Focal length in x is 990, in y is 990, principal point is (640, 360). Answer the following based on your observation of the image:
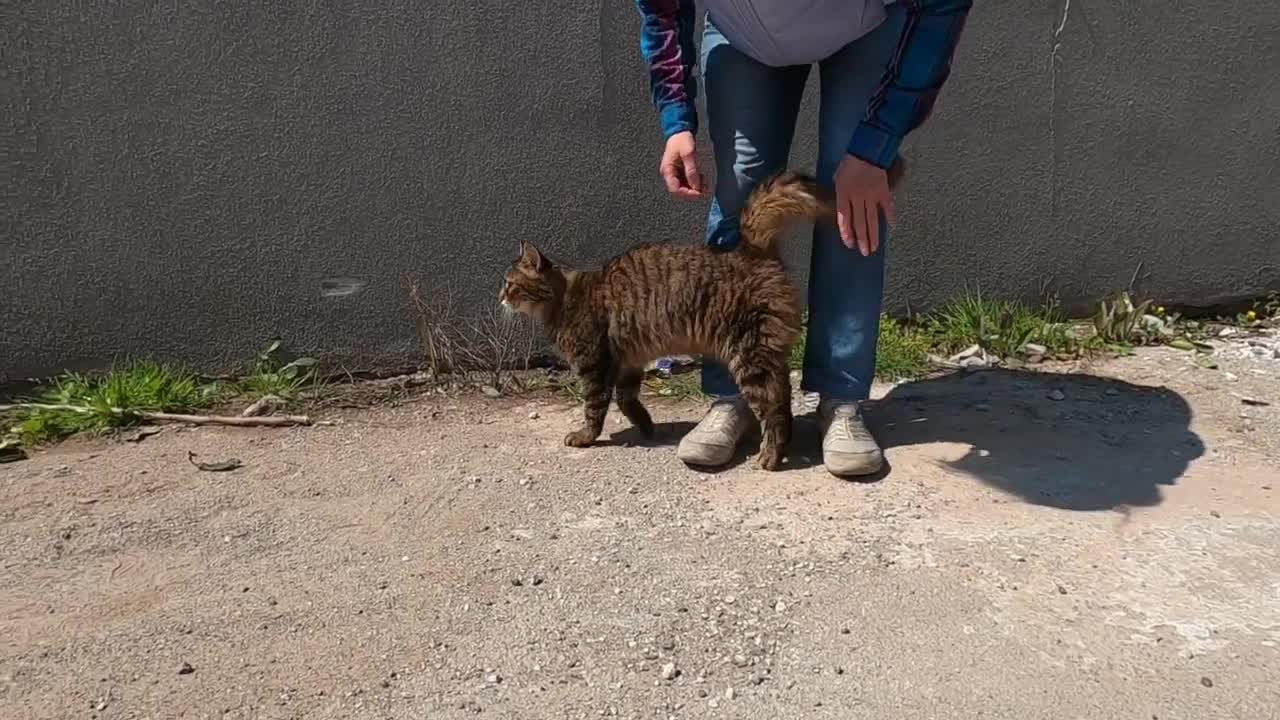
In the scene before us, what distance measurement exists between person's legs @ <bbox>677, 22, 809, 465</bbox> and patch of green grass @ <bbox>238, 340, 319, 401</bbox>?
1736mm

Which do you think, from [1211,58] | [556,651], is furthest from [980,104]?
[556,651]

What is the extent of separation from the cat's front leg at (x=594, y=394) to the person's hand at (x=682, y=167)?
0.75m

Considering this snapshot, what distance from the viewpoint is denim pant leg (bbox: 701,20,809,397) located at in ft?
10.5

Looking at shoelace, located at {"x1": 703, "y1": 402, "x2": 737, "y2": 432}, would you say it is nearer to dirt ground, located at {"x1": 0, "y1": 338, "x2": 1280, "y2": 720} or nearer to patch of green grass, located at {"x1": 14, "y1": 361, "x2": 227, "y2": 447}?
dirt ground, located at {"x1": 0, "y1": 338, "x2": 1280, "y2": 720}

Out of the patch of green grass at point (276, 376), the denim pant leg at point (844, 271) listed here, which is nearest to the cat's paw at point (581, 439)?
the denim pant leg at point (844, 271)

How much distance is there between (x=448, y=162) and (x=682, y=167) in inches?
53.9

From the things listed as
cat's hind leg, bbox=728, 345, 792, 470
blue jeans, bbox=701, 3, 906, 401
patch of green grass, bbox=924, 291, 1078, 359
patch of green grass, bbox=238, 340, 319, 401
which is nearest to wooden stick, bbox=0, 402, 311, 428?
patch of green grass, bbox=238, 340, 319, 401

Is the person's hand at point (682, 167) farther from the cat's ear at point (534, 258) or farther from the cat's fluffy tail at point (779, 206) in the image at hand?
the cat's ear at point (534, 258)

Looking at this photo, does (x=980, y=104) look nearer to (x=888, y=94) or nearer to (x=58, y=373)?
(x=888, y=94)

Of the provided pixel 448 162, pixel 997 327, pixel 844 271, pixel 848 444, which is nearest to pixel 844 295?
pixel 844 271

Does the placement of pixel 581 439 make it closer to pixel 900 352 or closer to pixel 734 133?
pixel 734 133

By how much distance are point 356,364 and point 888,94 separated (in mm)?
2611

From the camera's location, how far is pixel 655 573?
2717 mm

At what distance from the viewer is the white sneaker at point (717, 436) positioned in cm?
335
